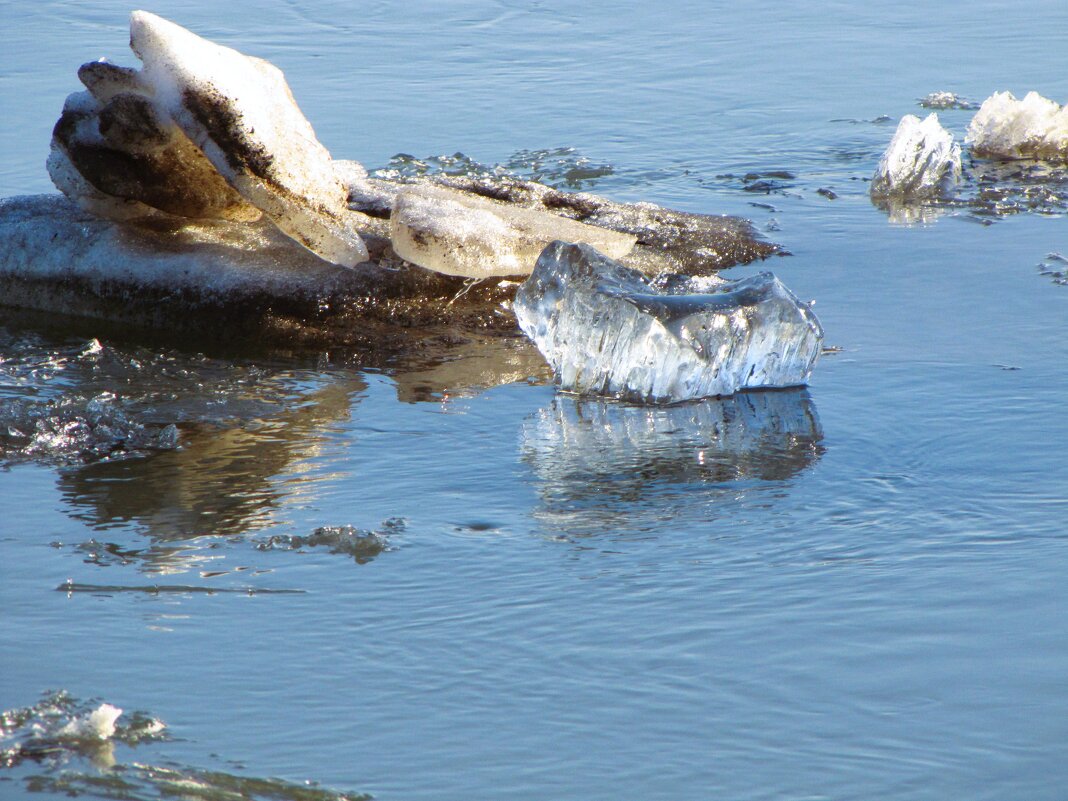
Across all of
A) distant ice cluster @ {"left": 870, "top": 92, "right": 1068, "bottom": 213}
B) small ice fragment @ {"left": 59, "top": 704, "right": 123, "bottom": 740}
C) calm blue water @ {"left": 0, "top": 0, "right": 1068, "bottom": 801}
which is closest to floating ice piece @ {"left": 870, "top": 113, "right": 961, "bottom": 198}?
distant ice cluster @ {"left": 870, "top": 92, "right": 1068, "bottom": 213}

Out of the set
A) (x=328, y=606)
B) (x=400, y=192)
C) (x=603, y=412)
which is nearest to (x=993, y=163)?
(x=400, y=192)

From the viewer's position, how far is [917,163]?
7.26 metres

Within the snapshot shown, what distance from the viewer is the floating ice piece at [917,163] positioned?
7.18 m

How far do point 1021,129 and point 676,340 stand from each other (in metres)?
3.79

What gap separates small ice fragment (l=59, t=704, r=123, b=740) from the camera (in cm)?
274

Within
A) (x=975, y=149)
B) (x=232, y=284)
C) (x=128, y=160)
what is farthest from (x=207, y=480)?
(x=975, y=149)

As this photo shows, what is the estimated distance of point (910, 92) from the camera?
29.8ft

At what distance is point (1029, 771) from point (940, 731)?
17 cm

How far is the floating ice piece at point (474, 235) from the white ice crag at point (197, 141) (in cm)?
23

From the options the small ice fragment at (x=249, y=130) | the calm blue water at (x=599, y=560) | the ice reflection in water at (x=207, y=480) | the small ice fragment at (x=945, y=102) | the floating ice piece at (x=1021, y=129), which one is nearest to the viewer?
the calm blue water at (x=599, y=560)

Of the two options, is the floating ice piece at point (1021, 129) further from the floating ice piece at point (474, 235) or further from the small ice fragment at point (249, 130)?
the small ice fragment at point (249, 130)

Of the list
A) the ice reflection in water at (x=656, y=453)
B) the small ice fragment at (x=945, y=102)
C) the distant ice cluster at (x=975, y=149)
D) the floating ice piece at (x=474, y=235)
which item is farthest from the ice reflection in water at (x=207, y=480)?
the small ice fragment at (x=945, y=102)

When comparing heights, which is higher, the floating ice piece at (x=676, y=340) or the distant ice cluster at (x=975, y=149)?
the distant ice cluster at (x=975, y=149)

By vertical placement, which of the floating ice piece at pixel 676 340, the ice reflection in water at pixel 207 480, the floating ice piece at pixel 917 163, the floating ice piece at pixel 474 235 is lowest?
the ice reflection in water at pixel 207 480
